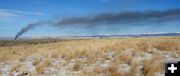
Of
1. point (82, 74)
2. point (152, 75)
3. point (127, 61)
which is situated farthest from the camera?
point (127, 61)

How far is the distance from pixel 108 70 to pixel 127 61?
213 centimetres

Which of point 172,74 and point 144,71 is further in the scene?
point 144,71

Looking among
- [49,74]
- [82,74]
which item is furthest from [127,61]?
[49,74]

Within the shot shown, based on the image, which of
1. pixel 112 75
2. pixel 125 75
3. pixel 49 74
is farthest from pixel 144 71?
pixel 49 74

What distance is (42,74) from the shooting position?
18.1 ft

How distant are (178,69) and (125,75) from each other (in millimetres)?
2794

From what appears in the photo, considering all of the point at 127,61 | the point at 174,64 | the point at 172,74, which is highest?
the point at 174,64

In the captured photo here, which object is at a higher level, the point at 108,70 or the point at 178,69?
the point at 178,69

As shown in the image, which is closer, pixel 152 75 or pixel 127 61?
pixel 152 75

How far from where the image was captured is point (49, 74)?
5422mm

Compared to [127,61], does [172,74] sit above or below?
above

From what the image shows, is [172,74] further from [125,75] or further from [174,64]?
[125,75]

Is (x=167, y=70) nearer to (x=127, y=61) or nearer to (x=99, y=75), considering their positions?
(x=99, y=75)

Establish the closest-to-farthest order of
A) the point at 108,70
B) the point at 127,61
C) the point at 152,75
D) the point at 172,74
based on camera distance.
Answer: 1. the point at 172,74
2. the point at 152,75
3. the point at 108,70
4. the point at 127,61
